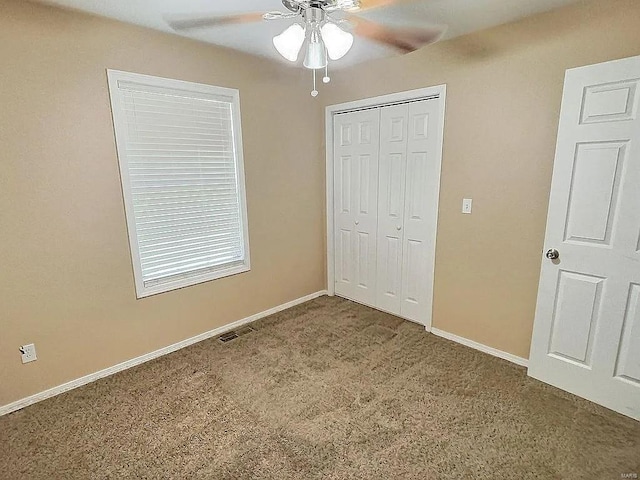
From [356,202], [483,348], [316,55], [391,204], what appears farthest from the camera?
[356,202]

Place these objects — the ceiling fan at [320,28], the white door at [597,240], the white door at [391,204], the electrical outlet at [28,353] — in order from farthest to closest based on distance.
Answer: the white door at [391,204]
the electrical outlet at [28,353]
the white door at [597,240]
the ceiling fan at [320,28]

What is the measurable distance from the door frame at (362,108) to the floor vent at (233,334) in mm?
1146

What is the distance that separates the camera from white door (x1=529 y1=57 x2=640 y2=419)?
186 cm

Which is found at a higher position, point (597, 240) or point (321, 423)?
point (597, 240)

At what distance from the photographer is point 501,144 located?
2.41m

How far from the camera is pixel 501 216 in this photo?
8.14 ft

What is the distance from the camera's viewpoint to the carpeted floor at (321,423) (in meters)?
1.68

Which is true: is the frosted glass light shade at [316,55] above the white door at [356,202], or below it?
above

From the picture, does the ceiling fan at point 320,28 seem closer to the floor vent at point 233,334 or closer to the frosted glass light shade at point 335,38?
the frosted glass light shade at point 335,38

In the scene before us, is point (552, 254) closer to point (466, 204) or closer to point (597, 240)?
point (597, 240)

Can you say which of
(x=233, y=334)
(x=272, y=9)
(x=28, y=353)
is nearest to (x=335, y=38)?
(x=272, y=9)

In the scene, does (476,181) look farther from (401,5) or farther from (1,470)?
(1,470)

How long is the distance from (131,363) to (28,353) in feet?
2.09

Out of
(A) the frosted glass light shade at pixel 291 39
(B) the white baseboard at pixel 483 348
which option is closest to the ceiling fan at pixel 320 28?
(A) the frosted glass light shade at pixel 291 39
